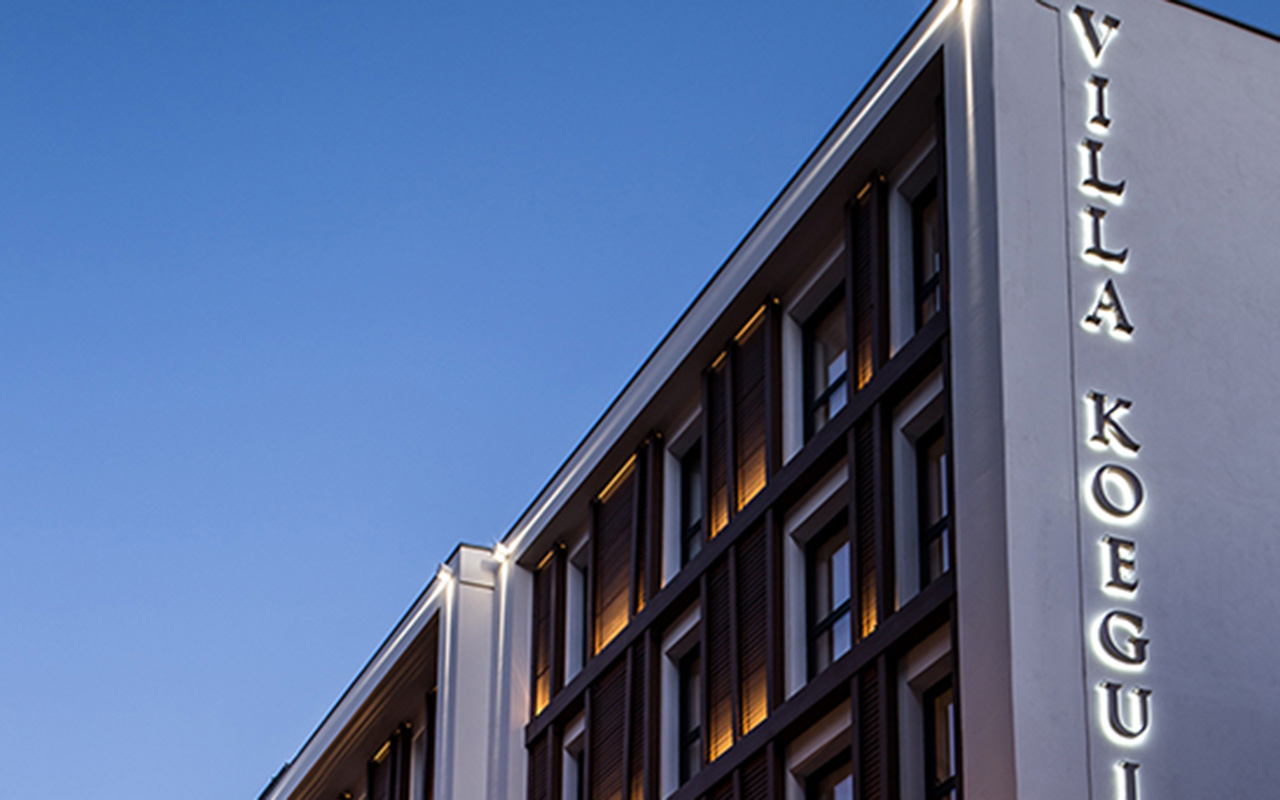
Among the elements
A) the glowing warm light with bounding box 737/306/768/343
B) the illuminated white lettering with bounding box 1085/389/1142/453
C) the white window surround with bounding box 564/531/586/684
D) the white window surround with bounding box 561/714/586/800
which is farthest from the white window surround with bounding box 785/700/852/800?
the white window surround with bounding box 564/531/586/684

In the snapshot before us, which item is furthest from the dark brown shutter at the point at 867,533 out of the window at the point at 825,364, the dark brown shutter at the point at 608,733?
the dark brown shutter at the point at 608,733

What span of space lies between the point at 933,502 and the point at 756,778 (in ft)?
16.6

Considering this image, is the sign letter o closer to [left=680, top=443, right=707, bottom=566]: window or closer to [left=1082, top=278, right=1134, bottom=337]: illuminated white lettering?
[left=1082, top=278, right=1134, bottom=337]: illuminated white lettering

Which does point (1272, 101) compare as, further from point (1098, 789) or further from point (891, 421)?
point (1098, 789)

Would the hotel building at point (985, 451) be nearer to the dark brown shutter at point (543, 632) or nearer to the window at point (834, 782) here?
the window at point (834, 782)

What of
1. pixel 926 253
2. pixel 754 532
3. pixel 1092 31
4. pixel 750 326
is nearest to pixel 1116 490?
pixel 926 253

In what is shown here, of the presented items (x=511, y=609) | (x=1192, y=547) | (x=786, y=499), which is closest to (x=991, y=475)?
(x=1192, y=547)

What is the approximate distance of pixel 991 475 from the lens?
22.2m

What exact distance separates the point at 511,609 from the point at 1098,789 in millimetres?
19046

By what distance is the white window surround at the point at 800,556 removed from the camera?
27.5m

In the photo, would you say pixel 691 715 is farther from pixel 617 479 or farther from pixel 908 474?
pixel 908 474

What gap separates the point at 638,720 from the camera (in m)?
32.2

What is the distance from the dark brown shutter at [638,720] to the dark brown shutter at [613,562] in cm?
129

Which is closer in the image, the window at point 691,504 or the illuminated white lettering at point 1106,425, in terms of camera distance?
the illuminated white lettering at point 1106,425
